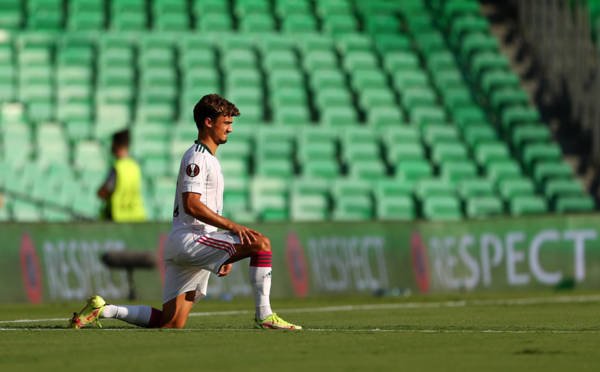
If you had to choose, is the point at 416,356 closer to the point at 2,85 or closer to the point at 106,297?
the point at 106,297

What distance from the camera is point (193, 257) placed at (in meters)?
7.84

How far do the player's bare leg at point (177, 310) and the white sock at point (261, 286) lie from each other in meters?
0.53

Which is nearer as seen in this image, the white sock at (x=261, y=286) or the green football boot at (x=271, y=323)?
the white sock at (x=261, y=286)

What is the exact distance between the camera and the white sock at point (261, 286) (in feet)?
25.5

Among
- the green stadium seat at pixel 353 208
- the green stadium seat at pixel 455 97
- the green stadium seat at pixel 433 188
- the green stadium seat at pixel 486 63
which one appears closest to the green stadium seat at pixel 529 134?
the green stadium seat at pixel 455 97

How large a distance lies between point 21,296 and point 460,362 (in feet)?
30.8

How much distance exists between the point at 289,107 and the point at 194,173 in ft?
43.6

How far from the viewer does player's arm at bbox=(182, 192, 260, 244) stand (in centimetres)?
766

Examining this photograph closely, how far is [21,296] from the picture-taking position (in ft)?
46.6

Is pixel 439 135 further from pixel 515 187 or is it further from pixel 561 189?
pixel 561 189

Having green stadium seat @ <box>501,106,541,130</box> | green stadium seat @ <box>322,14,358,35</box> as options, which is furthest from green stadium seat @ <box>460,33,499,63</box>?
green stadium seat @ <box>322,14,358,35</box>

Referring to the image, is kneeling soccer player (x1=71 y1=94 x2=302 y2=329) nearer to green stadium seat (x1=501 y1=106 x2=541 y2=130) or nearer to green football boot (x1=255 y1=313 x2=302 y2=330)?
green football boot (x1=255 y1=313 x2=302 y2=330)

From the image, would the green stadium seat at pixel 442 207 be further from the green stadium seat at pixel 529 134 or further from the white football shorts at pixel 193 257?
the white football shorts at pixel 193 257

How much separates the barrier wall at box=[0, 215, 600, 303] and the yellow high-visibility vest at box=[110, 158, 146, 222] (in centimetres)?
129
